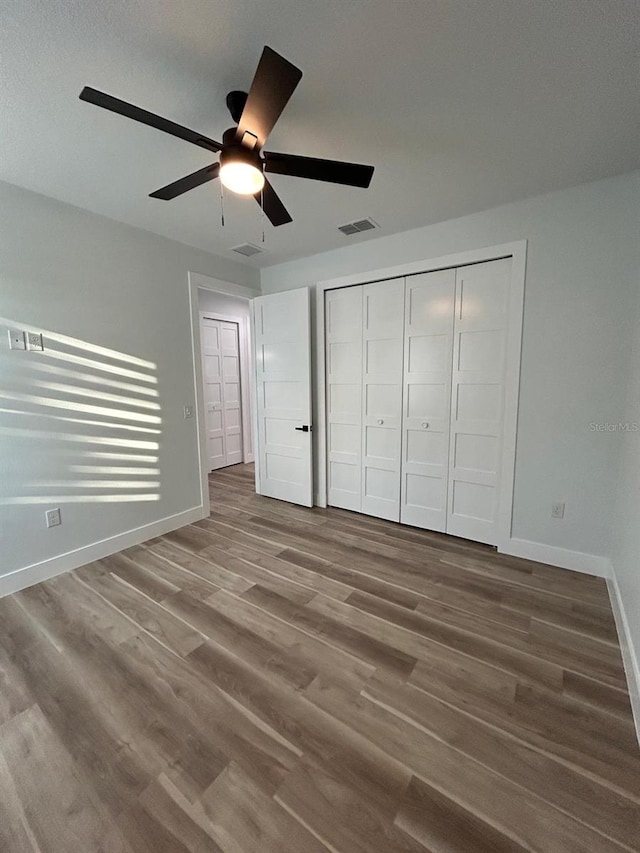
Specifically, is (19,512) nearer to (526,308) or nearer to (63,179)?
(63,179)

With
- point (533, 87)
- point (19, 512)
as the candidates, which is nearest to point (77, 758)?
point (19, 512)

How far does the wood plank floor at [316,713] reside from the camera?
3.52 feet

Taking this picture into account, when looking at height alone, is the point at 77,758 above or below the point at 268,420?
below

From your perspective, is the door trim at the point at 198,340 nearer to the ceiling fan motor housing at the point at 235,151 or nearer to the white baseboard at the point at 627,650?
the ceiling fan motor housing at the point at 235,151

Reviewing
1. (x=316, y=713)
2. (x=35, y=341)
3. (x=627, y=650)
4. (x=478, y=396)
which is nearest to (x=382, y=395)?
(x=478, y=396)

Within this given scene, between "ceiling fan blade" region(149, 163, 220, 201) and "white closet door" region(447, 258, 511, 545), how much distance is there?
6.51ft

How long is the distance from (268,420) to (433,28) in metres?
3.16

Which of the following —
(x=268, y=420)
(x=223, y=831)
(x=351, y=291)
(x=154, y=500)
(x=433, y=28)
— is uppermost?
(x=433, y=28)

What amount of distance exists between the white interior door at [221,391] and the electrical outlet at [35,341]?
278 cm

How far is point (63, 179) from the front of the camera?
212 centimetres

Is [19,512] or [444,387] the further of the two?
[444,387]

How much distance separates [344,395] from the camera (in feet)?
11.4

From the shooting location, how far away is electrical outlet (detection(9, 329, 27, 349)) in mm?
2219

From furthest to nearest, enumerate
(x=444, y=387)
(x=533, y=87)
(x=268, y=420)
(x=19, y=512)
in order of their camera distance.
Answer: (x=268, y=420) → (x=444, y=387) → (x=19, y=512) → (x=533, y=87)
